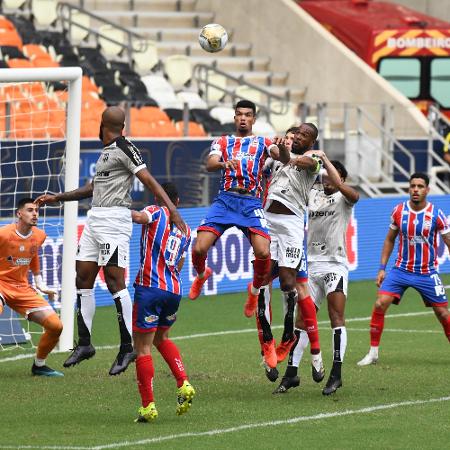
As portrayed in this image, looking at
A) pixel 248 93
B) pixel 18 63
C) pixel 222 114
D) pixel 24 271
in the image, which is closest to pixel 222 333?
pixel 24 271

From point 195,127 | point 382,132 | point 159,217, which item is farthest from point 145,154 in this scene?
point 159,217

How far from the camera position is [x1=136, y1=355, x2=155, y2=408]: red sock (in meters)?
10.5

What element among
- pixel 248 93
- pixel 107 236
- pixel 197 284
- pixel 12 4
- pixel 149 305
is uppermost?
pixel 12 4

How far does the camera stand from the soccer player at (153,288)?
Result: 1058 cm

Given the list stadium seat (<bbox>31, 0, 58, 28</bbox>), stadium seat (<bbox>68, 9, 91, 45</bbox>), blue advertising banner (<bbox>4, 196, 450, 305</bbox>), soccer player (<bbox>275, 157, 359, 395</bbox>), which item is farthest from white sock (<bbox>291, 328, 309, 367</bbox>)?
stadium seat (<bbox>31, 0, 58, 28</bbox>)

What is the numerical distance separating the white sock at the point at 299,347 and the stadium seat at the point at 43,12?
16.3 metres

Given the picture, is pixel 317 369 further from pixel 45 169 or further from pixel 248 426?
pixel 45 169

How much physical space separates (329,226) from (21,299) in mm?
2982

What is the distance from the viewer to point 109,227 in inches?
488

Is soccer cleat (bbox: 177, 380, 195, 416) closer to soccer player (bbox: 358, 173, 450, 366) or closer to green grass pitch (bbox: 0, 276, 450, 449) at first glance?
green grass pitch (bbox: 0, 276, 450, 449)

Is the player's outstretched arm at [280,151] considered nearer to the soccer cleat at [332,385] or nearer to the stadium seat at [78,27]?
the soccer cleat at [332,385]

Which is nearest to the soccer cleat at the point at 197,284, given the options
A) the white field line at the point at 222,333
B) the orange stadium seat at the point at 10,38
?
the white field line at the point at 222,333

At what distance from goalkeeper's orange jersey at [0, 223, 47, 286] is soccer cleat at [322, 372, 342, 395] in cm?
324

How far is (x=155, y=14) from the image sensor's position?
102ft
